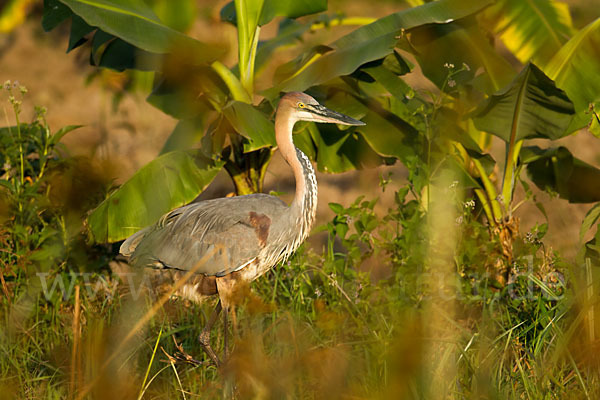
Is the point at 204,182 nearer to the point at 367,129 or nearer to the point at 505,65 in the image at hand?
the point at 367,129

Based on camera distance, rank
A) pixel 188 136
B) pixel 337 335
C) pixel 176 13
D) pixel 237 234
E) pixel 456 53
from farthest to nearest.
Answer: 1. pixel 176 13
2. pixel 188 136
3. pixel 456 53
4. pixel 237 234
5. pixel 337 335

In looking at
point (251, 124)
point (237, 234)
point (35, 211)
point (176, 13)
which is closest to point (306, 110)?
point (251, 124)

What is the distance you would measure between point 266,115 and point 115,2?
1113 millimetres

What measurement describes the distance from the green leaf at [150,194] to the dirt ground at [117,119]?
1989mm

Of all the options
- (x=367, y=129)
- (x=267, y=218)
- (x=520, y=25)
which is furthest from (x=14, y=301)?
(x=520, y=25)

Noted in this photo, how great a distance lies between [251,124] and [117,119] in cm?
362

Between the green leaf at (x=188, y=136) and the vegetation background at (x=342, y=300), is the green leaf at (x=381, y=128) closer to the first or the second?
the vegetation background at (x=342, y=300)

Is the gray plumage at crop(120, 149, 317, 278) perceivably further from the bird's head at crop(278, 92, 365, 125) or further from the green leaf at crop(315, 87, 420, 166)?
the green leaf at crop(315, 87, 420, 166)

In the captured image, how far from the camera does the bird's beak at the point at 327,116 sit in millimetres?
3688

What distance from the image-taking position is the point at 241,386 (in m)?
1.63

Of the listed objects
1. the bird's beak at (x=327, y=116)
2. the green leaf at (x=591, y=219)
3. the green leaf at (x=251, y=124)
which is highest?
the bird's beak at (x=327, y=116)

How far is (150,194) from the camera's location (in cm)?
441

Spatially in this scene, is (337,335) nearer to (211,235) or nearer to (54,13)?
(211,235)

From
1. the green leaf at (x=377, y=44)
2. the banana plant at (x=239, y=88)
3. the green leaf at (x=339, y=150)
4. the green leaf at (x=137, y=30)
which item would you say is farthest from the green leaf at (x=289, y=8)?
the green leaf at (x=339, y=150)
